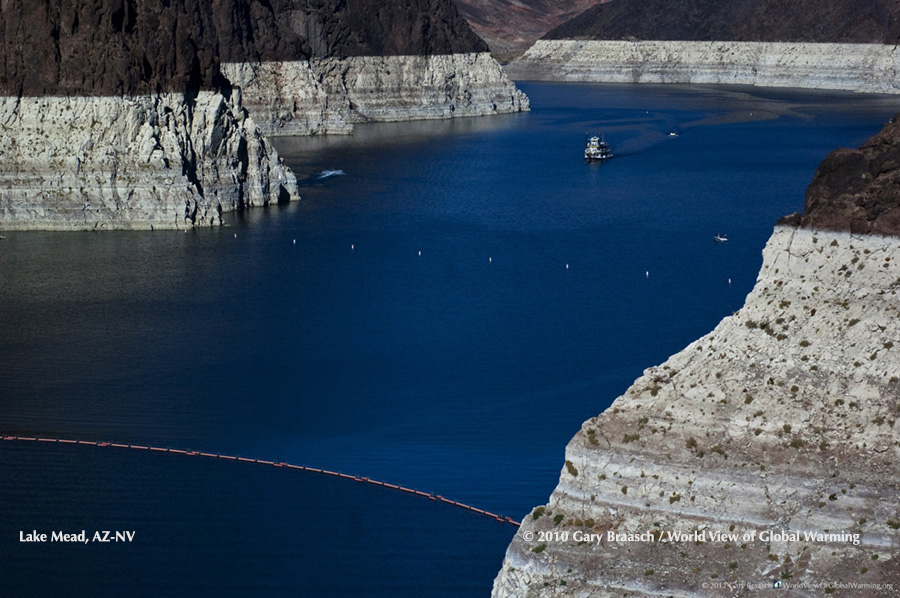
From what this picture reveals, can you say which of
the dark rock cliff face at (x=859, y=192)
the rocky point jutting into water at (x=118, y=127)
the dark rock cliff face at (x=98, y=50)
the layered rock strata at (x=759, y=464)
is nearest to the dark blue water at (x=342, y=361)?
the rocky point jutting into water at (x=118, y=127)

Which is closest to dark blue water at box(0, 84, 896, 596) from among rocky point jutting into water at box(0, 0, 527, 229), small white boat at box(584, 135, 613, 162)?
rocky point jutting into water at box(0, 0, 527, 229)

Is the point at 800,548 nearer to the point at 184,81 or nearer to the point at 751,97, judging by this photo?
the point at 184,81

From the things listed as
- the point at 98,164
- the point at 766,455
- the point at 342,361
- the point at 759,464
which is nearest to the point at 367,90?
the point at 98,164

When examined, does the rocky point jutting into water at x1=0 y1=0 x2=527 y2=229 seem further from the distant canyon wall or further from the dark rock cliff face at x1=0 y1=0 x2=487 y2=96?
the distant canyon wall

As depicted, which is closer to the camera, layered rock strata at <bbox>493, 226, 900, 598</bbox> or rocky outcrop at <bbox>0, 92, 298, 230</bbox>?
layered rock strata at <bbox>493, 226, 900, 598</bbox>

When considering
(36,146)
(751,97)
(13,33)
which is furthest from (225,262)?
(751,97)

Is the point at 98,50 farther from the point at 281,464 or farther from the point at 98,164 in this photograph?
the point at 281,464

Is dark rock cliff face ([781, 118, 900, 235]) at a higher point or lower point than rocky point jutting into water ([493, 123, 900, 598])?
higher
